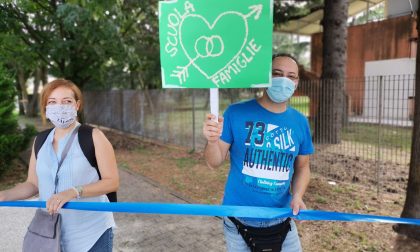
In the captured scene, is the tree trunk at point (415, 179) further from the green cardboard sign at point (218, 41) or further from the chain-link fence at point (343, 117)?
the green cardboard sign at point (218, 41)

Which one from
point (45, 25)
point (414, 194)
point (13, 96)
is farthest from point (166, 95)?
point (414, 194)

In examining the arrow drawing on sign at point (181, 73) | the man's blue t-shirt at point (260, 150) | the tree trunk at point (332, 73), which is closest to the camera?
the arrow drawing on sign at point (181, 73)

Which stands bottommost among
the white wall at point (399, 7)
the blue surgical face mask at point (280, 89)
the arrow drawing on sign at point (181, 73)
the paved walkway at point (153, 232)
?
the paved walkway at point (153, 232)

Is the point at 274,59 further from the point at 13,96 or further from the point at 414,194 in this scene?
the point at 13,96

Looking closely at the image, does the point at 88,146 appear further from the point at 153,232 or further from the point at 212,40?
the point at 153,232

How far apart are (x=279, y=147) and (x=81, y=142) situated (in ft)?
3.90

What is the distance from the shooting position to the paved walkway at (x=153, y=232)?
4219mm

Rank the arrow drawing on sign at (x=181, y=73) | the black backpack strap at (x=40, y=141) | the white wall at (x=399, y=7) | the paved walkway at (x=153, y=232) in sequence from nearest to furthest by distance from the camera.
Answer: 1. the arrow drawing on sign at (x=181, y=73)
2. the black backpack strap at (x=40, y=141)
3. the white wall at (x=399, y=7)
4. the paved walkway at (x=153, y=232)

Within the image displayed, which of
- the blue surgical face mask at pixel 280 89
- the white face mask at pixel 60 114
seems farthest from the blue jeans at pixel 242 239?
the white face mask at pixel 60 114

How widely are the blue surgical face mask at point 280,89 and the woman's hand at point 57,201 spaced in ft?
4.25

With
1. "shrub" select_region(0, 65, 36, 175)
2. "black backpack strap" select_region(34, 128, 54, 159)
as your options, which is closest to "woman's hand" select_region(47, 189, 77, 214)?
"black backpack strap" select_region(34, 128, 54, 159)

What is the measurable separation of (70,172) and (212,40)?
113 centimetres

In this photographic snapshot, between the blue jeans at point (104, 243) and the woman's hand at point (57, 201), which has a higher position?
the woman's hand at point (57, 201)

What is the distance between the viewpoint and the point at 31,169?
237 centimetres
